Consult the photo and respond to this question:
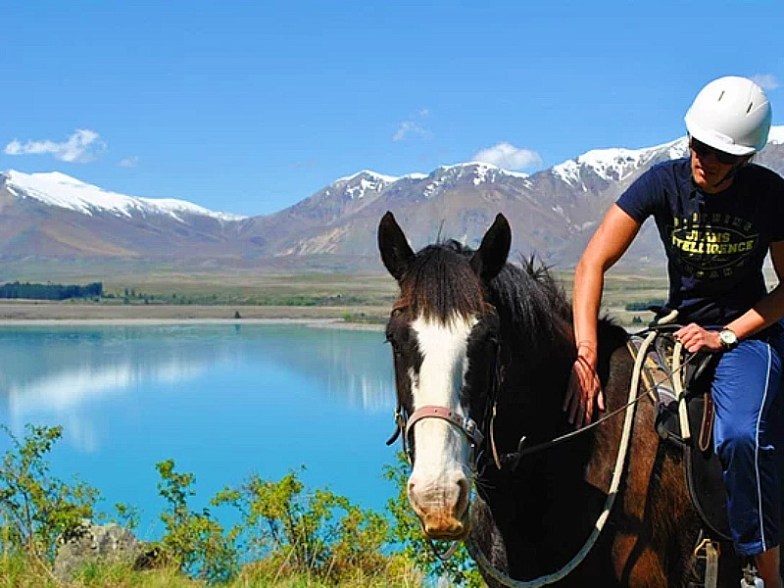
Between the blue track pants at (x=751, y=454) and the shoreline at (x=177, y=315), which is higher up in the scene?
the blue track pants at (x=751, y=454)

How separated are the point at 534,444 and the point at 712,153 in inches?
45.6

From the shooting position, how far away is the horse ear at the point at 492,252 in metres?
2.70

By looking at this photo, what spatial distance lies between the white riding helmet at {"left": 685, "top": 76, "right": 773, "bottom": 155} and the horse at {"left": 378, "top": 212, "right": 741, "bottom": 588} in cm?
78

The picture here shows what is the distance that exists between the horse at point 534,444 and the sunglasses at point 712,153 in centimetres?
72

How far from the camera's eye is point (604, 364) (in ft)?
10.6

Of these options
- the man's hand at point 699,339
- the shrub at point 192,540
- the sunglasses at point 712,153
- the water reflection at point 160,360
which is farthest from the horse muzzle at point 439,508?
the water reflection at point 160,360

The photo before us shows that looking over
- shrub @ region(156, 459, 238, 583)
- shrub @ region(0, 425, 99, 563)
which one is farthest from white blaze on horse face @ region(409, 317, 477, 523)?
shrub @ region(0, 425, 99, 563)

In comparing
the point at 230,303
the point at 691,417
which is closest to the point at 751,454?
the point at 691,417

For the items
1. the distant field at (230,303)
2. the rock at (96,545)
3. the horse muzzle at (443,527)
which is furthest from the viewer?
the distant field at (230,303)

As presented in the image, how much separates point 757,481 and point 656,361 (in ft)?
1.84

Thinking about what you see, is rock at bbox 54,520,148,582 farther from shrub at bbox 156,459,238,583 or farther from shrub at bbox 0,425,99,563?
A: shrub at bbox 156,459,238,583


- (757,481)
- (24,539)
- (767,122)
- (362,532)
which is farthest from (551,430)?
(362,532)

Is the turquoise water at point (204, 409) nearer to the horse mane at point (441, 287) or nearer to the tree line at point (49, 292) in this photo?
the horse mane at point (441, 287)

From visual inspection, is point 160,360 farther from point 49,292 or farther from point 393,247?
point 49,292
